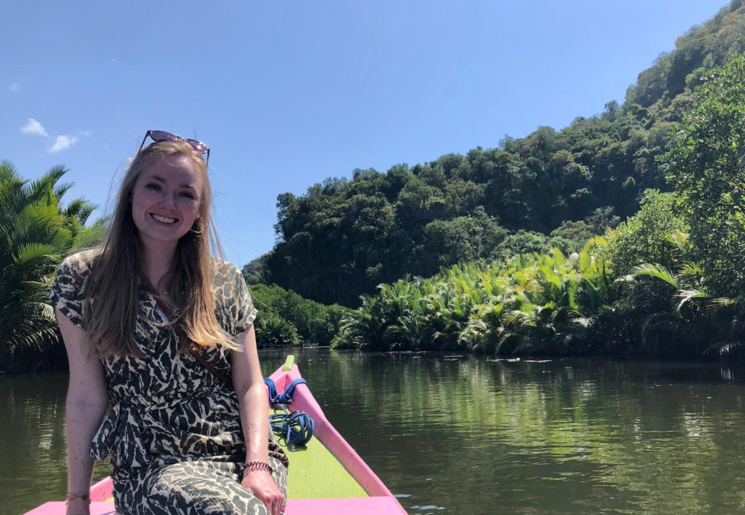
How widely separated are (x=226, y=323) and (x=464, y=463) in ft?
14.3

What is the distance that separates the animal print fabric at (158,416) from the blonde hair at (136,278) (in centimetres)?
4

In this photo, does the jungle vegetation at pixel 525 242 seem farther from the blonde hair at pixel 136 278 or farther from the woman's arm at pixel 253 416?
the woman's arm at pixel 253 416

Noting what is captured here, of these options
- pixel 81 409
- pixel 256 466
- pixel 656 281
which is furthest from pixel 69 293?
pixel 656 281

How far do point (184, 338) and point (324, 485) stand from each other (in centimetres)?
179

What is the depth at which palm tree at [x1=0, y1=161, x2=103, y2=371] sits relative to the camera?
1680 cm

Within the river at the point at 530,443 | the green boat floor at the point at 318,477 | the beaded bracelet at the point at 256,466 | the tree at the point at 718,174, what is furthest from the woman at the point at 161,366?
the tree at the point at 718,174

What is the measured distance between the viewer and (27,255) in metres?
16.5

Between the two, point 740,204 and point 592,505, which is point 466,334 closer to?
point 740,204

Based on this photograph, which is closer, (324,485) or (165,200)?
(165,200)

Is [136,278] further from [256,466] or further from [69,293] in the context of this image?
[256,466]

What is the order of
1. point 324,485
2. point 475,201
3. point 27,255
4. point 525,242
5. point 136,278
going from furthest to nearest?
point 475,201 < point 525,242 < point 27,255 < point 324,485 < point 136,278

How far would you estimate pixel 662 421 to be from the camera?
762 cm

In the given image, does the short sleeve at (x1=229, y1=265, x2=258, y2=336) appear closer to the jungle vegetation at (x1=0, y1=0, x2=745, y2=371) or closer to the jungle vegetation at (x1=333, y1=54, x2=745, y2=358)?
the jungle vegetation at (x1=0, y1=0, x2=745, y2=371)

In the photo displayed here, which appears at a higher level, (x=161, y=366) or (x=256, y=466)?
(x=161, y=366)
